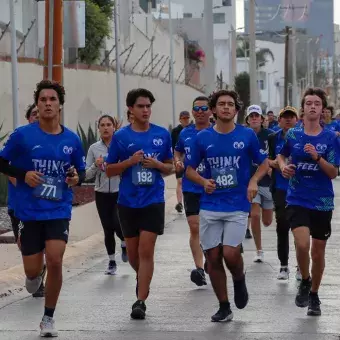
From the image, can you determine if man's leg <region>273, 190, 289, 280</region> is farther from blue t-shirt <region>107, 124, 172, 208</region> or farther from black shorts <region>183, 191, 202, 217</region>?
blue t-shirt <region>107, 124, 172, 208</region>

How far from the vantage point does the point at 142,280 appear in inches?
434

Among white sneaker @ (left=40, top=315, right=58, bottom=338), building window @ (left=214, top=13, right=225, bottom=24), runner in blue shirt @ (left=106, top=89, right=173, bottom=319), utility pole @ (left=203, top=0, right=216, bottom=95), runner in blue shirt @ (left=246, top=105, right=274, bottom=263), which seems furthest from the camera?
building window @ (left=214, top=13, right=225, bottom=24)

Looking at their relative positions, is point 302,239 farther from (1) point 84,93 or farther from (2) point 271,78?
(2) point 271,78

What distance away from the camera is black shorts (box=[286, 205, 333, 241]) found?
10945 mm

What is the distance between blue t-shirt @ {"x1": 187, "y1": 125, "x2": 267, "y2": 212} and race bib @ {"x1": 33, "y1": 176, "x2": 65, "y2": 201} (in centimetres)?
131

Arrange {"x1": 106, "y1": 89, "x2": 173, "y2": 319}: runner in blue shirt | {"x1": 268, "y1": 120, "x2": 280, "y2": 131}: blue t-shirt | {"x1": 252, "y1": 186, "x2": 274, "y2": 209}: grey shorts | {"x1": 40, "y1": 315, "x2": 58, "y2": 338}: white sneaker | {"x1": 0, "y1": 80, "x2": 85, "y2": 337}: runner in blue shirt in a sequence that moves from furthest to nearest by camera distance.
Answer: {"x1": 268, "y1": 120, "x2": 280, "y2": 131}: blue t-shirt
{"x1": 252, "y1": 186, "x2": 274, "y2": 209}: grey shorts
{"x1": 106, "y1": 89, "x2": 173, "y2": 319}: runner in blue shirt
{"x1": 0, "y1": 80, "x2": 85, "y2": 337}: runner in blue shirt
{"x1": 40, "y1": 315, "x2": 58, "y2": 338}: white sneaker

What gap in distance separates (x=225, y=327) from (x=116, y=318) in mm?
1070

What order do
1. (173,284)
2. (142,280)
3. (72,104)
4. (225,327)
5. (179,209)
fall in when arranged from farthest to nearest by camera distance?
(72,104)
(179,209)
(173,284)
(142,280)
(225,327)

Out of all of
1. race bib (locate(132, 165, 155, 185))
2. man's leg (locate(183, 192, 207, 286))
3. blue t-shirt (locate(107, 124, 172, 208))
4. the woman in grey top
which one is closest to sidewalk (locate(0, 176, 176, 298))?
the woman in grey top

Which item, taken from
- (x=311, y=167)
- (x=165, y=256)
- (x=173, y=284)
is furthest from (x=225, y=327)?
(x=165, y=256)

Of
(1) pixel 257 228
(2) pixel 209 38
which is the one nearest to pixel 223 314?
(1) pixel 257 228

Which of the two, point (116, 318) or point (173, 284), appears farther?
point (173, 284)

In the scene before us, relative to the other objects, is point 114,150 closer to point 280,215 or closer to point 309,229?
point 309,229

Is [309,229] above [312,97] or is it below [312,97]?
below
